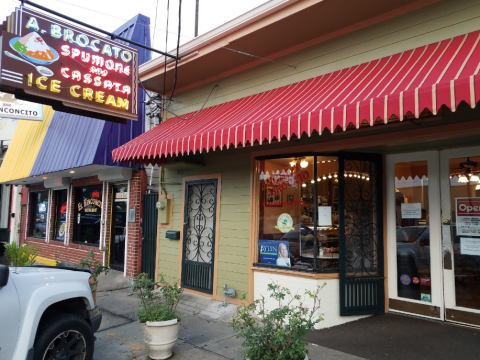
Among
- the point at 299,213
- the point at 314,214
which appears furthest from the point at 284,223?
the point at 314,214

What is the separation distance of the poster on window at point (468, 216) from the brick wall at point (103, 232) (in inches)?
261

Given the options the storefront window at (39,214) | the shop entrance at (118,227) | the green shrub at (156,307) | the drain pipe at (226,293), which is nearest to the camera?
the green shrub at (156,307)

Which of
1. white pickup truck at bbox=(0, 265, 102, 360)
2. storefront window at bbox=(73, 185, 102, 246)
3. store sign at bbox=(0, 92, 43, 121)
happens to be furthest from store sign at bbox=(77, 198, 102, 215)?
white pickup truck at bbox=(0, 265, 102, 360)

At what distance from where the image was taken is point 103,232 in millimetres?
9742

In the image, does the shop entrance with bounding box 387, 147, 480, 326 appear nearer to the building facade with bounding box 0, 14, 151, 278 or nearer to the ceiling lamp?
the ceiling lamp

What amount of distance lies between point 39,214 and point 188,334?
431 inches

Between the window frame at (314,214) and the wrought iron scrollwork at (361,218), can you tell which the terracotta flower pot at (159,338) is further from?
the wrought iron scrollwork at (361,218)

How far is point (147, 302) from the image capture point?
465cm

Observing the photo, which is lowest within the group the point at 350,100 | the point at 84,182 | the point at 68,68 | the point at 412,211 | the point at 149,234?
the point at 149,234

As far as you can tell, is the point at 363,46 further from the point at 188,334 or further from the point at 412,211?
the point at 188,334

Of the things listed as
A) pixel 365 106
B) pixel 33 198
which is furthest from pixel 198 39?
pixel 33 198

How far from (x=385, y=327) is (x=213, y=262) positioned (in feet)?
10.4

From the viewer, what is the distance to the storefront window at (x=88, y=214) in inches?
409

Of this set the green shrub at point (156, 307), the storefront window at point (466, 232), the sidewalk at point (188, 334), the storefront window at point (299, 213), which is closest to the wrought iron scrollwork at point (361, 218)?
the storefront window at point (299, 213)
